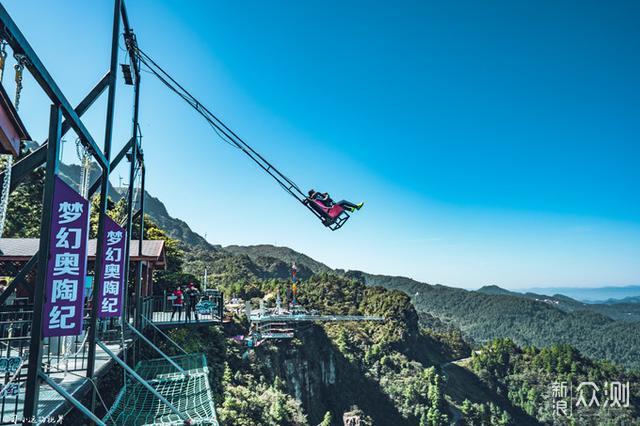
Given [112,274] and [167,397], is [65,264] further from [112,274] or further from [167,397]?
[167,397]

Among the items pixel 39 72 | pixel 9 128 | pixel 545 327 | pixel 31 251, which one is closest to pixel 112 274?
pixel 9 128

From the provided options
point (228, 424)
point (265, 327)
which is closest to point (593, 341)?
point (265, 327)

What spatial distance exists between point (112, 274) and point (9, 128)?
414 cm

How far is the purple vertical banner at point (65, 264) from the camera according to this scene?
13.6ft

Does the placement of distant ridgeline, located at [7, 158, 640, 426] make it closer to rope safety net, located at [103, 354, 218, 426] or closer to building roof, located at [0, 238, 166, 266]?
rope safety net, located at [103, 354, 218, 426]

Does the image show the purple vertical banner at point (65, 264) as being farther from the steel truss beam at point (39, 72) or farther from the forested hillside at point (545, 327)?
the forested hillside at point (545, 327)

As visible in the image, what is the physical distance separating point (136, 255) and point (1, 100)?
27.1 feet

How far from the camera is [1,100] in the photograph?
374 cm

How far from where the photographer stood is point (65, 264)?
4348 mm

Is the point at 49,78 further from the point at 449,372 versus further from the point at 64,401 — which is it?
the point at 449,372

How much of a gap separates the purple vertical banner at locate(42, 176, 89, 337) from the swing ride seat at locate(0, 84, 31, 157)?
0.66m

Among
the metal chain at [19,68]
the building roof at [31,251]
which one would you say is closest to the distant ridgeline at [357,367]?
the building roof at [31,251]

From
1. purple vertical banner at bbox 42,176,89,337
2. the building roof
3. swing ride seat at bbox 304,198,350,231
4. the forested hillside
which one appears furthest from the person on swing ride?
the forested hillside

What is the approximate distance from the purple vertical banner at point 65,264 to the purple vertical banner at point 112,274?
2.88m
